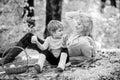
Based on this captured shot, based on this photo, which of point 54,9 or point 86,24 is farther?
point 54,9

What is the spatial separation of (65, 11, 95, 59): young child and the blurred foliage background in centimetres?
94

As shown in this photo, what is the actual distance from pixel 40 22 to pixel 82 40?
489 cm

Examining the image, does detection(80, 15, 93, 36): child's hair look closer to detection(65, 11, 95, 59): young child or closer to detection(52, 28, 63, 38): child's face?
detection(65, 11, 95, 59): young child

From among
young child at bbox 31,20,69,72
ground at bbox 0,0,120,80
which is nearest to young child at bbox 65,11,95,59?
ground at bbox 0,0,120,80

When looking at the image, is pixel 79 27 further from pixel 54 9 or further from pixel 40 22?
pixel 40 22

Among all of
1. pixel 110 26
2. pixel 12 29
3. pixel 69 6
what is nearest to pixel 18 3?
pixel 12 29

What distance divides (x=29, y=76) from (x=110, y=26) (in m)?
6.07

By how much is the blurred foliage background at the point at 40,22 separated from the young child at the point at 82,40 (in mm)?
939

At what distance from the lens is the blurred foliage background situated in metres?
5.57

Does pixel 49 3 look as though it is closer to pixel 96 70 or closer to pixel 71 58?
pixel 71 58

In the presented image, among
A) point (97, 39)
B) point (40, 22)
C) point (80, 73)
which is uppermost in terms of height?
point (80, 73)

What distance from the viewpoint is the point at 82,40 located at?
390 cm

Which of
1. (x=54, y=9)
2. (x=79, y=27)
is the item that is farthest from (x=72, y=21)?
(x=54, y=9)

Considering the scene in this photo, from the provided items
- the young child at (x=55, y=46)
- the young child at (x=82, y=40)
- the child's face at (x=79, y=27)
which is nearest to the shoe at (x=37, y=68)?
the young child at (x=55, y=46)
